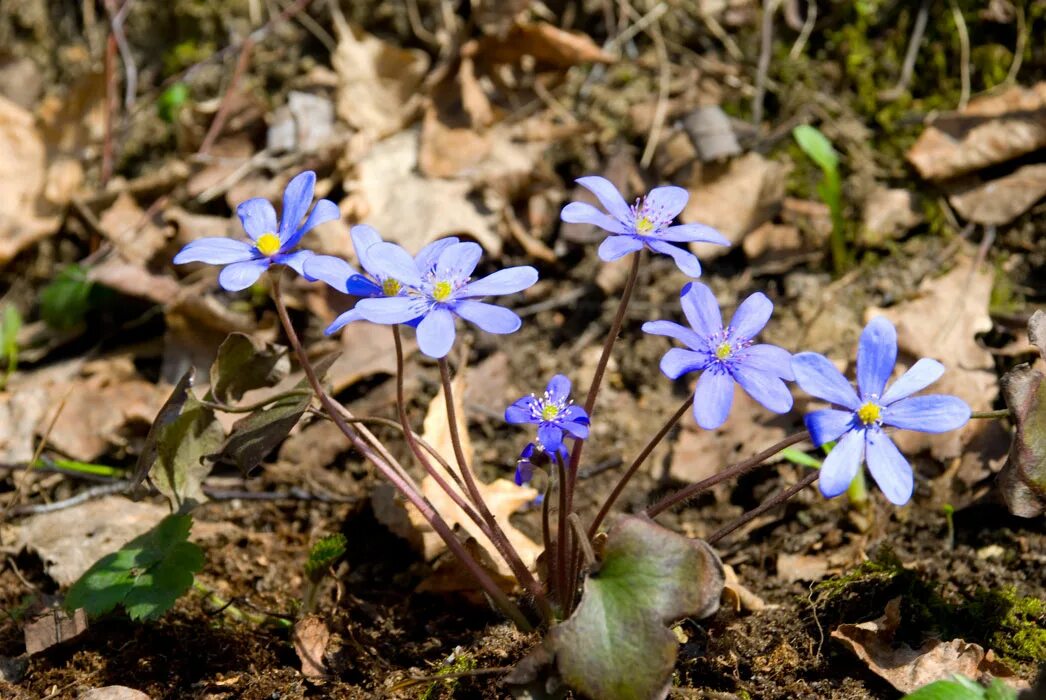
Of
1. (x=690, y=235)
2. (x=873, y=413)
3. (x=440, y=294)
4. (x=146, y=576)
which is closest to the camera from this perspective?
(x=873, y=413)

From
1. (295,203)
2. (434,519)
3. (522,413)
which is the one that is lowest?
Result: (434,519)

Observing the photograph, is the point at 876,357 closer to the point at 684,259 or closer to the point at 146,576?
the point at 684,259

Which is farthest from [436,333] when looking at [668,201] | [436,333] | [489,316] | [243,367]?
[243,367]

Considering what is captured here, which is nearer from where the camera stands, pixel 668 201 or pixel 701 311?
pixel 701 311

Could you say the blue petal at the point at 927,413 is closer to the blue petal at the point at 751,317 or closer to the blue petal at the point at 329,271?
the blue petal at the point at 751,317

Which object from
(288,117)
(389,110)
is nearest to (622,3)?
(389,110)

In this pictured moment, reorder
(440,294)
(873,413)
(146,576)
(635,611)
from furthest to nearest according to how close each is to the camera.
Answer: (146,576) < (440,294) < (873,413) < (635,611)

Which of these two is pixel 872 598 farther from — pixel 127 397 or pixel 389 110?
pixel 389 110

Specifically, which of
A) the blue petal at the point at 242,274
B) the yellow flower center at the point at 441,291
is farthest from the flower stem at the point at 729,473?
the blue petal at the point at 242,274
